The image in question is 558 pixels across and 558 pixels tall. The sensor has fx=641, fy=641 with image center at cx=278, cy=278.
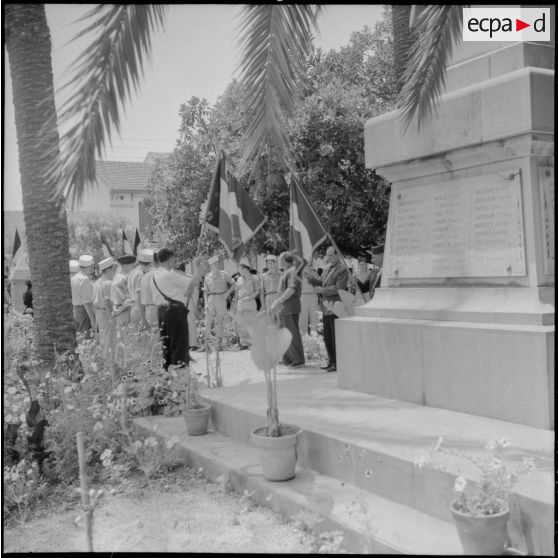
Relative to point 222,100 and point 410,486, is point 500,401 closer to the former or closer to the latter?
point 410,486

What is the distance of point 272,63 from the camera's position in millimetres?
4562

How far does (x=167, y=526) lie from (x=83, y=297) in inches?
347

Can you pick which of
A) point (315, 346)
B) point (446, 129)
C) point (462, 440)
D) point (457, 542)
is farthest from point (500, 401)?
point (315, 346)

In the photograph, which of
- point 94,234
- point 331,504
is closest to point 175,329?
point 331,504

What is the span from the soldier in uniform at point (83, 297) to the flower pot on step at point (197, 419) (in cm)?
711

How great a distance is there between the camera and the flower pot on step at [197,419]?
5.57 m

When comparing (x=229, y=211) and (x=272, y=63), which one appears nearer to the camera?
(x=272, y=63)

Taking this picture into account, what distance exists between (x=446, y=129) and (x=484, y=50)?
2.22 feet

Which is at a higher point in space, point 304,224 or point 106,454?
point 304,224

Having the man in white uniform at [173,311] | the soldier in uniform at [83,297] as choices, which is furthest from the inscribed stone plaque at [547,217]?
the soldier in uniform at [83,297]

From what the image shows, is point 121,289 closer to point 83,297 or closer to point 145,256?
point 83,297

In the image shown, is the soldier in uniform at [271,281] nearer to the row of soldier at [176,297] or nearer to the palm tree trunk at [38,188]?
the row of soldier at [176,297]

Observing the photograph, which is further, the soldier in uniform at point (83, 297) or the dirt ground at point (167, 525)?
the soldier in uniform at point (83, 297)

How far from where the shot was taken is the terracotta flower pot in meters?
2.83
